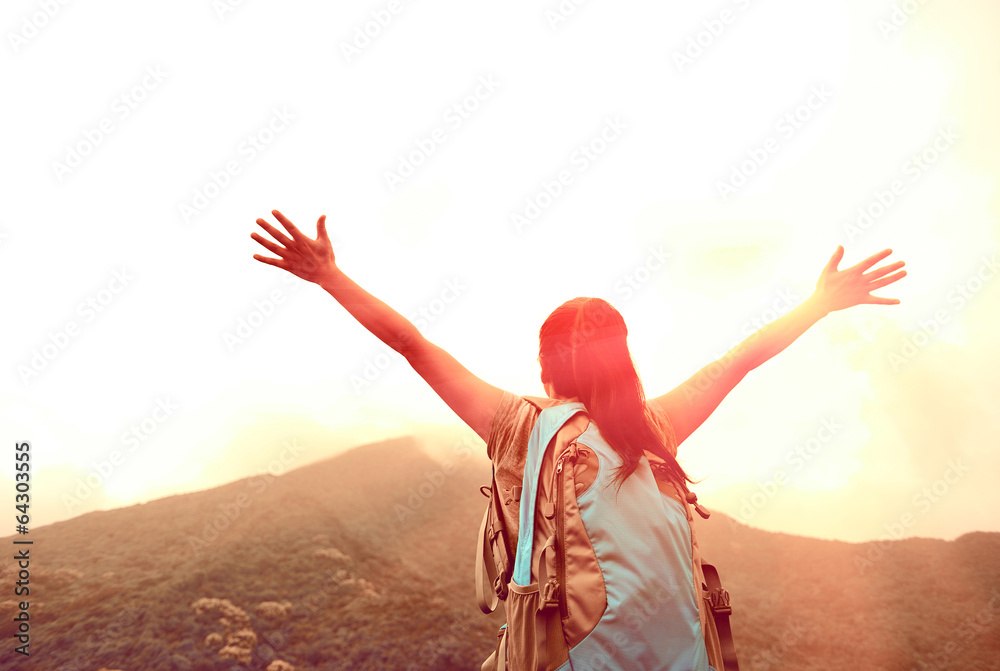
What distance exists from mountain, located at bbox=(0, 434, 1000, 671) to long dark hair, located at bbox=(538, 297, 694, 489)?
20321mm

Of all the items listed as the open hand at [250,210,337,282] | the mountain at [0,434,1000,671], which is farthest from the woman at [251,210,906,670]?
the mountain at [0,434,1000,671]

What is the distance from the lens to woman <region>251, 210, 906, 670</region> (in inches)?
87.2

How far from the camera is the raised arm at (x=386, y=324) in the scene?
A: 8.55ft

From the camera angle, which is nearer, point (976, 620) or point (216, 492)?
point (976, 620)

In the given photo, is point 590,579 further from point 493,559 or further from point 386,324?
point 386,324

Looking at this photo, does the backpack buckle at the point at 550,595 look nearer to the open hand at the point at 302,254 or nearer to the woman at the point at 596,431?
the woman at the point at 596,431

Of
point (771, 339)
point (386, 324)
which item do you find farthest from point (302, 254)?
point (771, 339)

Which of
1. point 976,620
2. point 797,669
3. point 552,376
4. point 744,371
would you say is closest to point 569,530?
point 552,376

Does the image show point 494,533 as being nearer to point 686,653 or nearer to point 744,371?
point 686,653

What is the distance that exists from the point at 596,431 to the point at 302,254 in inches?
70.5

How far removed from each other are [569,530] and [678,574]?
0.52 metres

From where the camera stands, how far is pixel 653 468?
104 inches

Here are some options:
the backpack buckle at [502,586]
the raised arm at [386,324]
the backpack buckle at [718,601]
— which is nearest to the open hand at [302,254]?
the raised arm at [386,324]

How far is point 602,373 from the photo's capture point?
2748 mm
